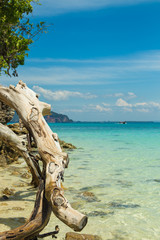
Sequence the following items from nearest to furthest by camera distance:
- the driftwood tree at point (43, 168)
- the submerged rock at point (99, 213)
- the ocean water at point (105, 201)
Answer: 1. the driftwood tree at point (43, 168)
2. the ocean water at point (105, 201)
3. the submerged rock at point (99, 213)

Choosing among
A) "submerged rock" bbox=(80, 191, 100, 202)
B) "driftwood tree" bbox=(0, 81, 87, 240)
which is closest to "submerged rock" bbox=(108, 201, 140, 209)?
"submerged rock" bbox=(80, 191, 100, 202)

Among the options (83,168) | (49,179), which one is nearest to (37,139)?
(49,179)

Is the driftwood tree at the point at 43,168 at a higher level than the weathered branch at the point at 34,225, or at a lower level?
higher

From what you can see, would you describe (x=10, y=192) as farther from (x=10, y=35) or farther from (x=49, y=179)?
(x=10, y=35)

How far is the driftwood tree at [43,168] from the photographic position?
355 cm

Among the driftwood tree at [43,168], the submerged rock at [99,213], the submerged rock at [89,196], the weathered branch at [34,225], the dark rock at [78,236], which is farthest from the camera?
the submerged rock at [89,196]

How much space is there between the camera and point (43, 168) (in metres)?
4.53

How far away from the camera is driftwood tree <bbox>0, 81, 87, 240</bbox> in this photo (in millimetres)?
3551

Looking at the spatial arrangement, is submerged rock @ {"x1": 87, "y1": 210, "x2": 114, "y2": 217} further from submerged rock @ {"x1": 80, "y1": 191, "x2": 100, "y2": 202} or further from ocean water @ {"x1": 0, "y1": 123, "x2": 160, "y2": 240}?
submerged rock @ {"x1": 80, "y1": 191, "x2": 100, "y2": 202}

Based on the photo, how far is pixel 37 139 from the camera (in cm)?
478

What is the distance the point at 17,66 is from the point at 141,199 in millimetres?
11026

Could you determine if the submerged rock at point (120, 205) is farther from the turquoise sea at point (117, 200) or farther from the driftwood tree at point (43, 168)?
the driftwood tree at point (43, 168)

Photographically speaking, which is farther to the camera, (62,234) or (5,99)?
Result: (5,99)

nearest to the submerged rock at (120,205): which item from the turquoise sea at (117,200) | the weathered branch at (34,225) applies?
the turquoise sea at (117,200)
